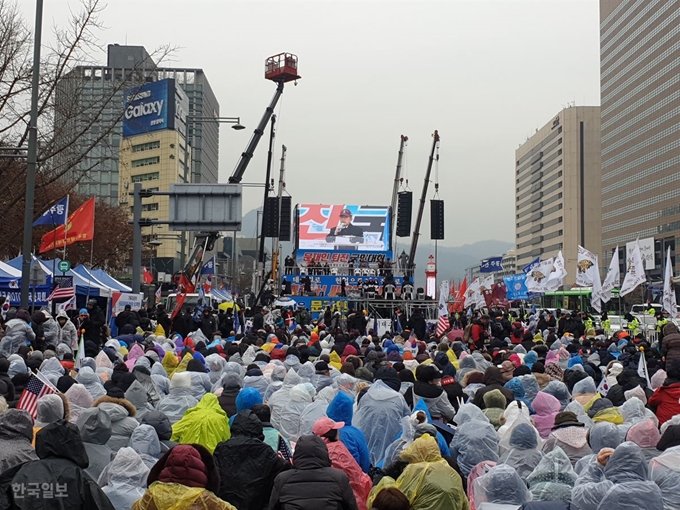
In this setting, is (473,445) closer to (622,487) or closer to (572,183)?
(622,487)

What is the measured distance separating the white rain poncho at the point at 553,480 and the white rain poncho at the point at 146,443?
2.65 metres

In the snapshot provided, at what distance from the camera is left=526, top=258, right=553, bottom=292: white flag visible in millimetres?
34781

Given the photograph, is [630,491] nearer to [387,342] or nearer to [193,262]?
[387,342]

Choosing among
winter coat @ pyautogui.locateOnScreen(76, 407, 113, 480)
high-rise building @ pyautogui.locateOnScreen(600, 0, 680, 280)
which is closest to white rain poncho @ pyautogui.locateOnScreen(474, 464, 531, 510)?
winter coat @ pyautogui.locateOnScreen(76, 407, 113, 480)

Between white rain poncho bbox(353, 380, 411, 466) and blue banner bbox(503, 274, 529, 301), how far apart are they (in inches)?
1096

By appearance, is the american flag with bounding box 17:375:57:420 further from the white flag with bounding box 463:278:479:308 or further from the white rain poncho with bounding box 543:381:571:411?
the white flag with bounding box 463:278:479:308

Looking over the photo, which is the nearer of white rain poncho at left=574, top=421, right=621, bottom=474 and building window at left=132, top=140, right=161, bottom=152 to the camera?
white rain poncho at left=574, top=421, right=621, bottom=474

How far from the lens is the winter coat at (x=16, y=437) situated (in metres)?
5.46

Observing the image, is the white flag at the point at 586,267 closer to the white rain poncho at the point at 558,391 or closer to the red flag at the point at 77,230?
the red flag at the point at 77,230

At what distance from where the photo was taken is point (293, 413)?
29.0 ft

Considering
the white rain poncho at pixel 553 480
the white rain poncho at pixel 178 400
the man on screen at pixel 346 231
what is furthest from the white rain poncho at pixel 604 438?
the man on screen at pixel 346 231

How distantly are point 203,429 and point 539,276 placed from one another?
2943cm

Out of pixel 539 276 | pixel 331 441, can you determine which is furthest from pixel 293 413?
pixel 539 276

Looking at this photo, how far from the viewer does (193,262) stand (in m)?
38.9
